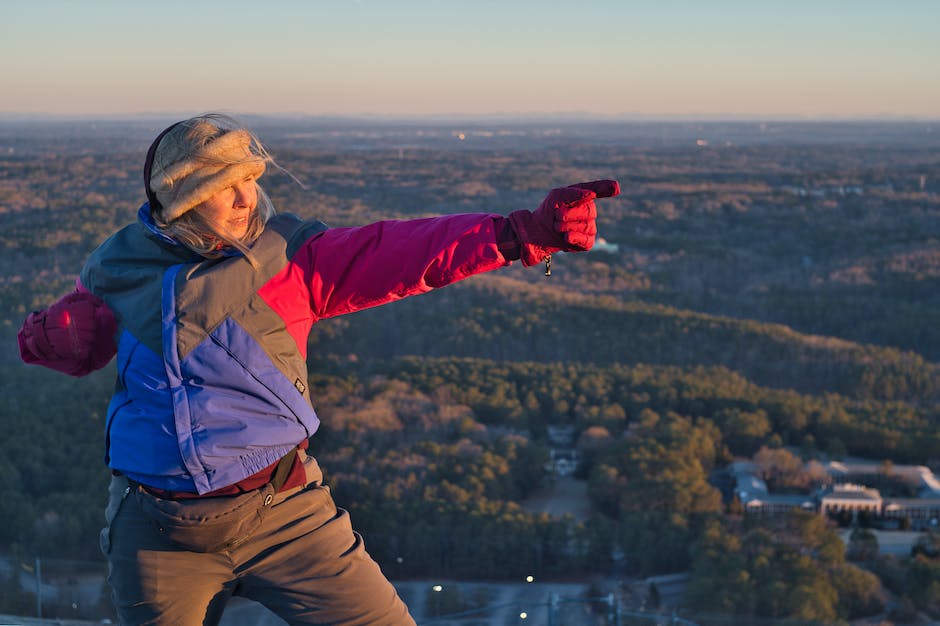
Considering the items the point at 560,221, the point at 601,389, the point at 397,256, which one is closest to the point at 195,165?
the point at 397,256

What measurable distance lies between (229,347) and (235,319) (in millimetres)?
52

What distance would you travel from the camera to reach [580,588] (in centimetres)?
829

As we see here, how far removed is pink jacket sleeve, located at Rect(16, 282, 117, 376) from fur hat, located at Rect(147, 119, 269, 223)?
230mm

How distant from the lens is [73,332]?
1.86 meters

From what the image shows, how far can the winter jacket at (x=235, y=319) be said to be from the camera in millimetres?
1742

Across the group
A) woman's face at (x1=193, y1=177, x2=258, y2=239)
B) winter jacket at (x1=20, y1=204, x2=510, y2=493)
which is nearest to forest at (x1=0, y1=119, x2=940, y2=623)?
woman's face at (x1=193, y1=177, x2=258, y2=239)

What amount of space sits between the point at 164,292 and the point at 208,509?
0.39 m

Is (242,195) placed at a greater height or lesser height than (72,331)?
greater

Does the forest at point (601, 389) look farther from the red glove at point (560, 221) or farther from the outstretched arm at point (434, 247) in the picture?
the red glove at point (560, 221)

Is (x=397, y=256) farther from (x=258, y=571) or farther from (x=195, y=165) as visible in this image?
(x=258, y=571)

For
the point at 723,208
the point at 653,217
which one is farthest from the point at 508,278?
the point at 723,208

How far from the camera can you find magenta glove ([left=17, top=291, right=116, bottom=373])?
186 centimetres

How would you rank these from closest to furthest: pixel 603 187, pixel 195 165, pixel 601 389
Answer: pixel 603 187
pixel 195 165
pixel 601 389

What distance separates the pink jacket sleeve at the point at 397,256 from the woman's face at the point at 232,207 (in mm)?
129
